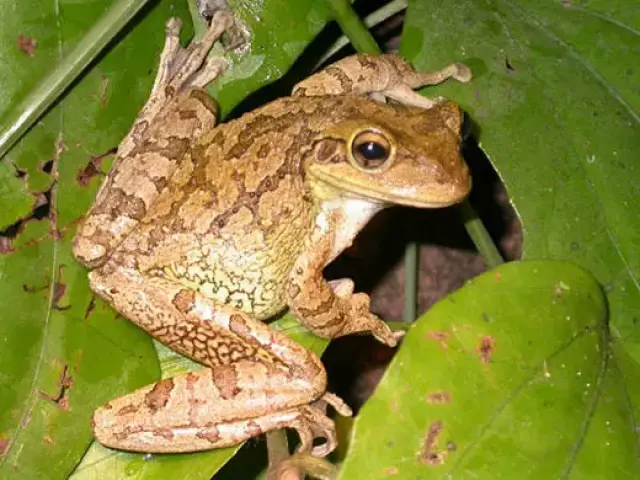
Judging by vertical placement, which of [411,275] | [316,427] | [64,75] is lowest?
[411,275]

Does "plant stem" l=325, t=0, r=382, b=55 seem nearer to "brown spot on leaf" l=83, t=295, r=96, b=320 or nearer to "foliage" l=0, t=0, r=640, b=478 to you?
"foliage" l=0, t=0, r=640, b=478

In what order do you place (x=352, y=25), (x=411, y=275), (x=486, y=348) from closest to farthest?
(x=486, y=348)
(x=352, y=25)
(x=411, y=275)

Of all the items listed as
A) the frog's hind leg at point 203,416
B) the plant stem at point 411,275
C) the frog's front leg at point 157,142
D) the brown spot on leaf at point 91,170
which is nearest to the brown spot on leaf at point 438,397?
the frog's hind leg at point 203,416

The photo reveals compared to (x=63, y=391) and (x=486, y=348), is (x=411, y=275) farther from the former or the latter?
(x=63, y=391)

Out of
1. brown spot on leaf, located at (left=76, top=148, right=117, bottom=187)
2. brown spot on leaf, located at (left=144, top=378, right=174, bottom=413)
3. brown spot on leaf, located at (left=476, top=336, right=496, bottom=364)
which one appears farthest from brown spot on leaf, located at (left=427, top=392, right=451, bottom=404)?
brown spot on leaf, located at (left=76, top=148, right=117, bottom=187)

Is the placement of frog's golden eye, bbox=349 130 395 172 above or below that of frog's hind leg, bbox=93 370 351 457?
above

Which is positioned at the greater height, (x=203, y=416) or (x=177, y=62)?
(x=177, y=62)

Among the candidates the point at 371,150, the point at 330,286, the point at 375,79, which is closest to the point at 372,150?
the point at 371,150
